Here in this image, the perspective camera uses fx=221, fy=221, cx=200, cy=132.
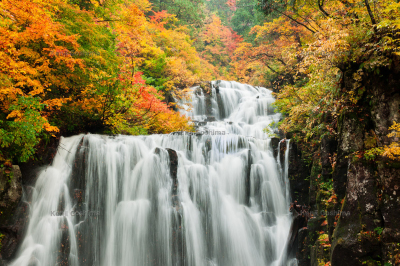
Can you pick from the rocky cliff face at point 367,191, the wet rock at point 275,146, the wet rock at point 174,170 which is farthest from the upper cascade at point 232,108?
the rocky cliff face at point 367,191

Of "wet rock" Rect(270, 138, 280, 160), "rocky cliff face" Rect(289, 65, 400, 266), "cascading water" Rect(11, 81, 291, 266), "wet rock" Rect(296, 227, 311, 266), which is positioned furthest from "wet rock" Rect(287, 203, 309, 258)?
"wet rock" Rect(270, 138, 280, 160)

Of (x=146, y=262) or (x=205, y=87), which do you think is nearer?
(x=146, y=262)

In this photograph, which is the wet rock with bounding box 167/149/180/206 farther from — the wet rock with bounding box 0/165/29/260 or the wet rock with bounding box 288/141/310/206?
the wet rock with bounding box 288/141/310/206

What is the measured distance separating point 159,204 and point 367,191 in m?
5.92

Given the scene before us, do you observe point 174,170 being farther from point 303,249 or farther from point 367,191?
point 367,191

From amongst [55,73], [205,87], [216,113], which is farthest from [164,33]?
[55,73]

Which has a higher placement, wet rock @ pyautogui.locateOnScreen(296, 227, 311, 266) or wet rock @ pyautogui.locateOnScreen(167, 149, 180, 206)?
wet rock @ pyautogui.locateOnScreen(167, 149, 180, 206)

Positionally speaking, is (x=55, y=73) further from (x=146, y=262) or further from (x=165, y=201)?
(x=146, y=262)

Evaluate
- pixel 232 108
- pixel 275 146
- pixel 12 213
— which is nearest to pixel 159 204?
pixel 12 213

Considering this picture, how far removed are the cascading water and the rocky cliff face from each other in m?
2.67

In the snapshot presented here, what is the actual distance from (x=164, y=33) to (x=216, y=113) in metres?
8.02

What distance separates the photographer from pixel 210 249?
7605 mm

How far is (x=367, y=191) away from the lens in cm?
468

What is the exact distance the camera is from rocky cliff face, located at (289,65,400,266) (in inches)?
169
